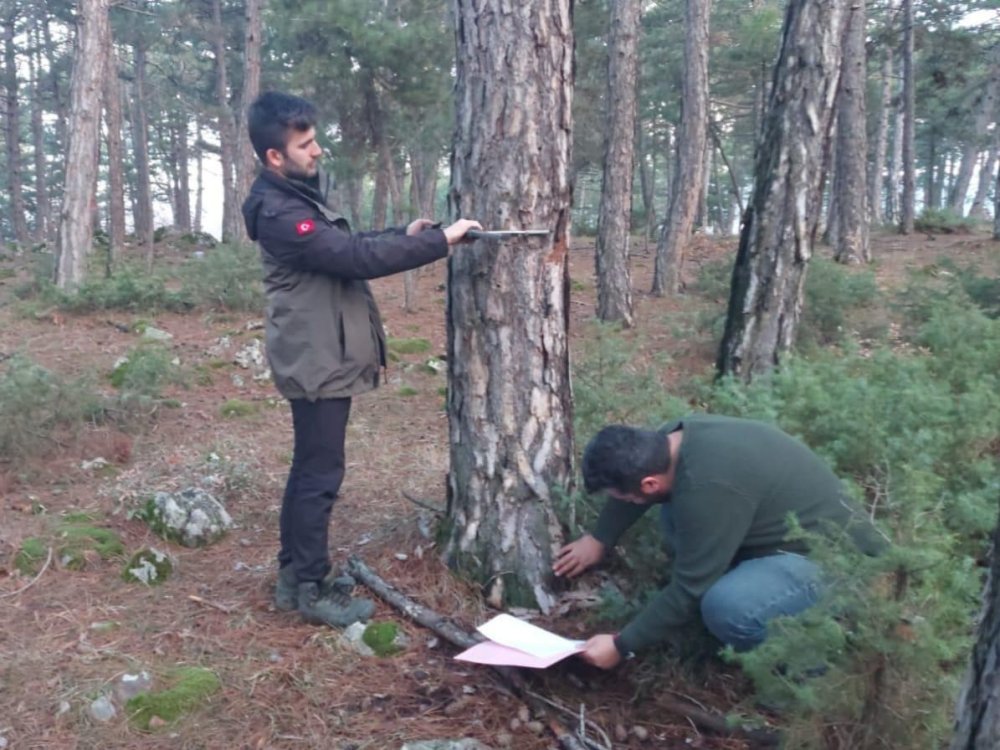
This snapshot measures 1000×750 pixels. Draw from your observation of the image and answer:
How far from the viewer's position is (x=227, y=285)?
12008mm

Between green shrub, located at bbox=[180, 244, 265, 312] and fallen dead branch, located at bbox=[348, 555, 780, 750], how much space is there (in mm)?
8389

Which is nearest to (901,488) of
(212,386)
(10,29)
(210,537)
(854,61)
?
(210,537)

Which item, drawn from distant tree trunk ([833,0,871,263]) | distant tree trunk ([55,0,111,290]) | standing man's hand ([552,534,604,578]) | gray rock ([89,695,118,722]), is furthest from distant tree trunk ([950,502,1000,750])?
distant tree trunk ([833,0,871,263])

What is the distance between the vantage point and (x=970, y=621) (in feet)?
8.80

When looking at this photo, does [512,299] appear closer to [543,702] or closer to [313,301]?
[313,301]

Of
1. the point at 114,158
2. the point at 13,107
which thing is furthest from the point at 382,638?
the point at 13,107

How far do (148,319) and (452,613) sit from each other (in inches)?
354

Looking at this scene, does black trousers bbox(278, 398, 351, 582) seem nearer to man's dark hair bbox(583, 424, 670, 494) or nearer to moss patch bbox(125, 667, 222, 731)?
moss patch bbox(125, 667, 222, 731)

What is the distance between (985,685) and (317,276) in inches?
109

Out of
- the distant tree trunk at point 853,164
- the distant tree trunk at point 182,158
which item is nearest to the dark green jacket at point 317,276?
the distant tree trunk at point 853,164

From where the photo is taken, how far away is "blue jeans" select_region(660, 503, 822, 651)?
3.12 metres

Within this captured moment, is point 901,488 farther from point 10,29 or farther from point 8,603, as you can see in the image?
point 10,29

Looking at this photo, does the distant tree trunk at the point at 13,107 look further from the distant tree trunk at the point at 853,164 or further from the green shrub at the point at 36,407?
the green shrub at the point at 36,407

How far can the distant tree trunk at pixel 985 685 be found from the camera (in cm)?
184
